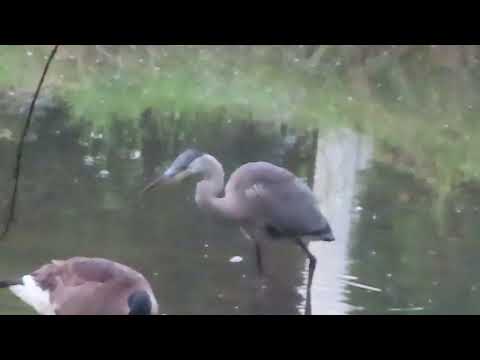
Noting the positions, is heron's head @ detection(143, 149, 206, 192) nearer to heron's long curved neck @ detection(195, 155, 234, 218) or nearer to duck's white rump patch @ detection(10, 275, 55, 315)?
heron's long curved neck @ detection(195, 155, 234, 218)

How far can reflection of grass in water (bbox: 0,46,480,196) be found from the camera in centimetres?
682

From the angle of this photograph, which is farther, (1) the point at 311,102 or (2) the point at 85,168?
(1) the point at 311,102

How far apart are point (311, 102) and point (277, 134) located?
119 centimetres

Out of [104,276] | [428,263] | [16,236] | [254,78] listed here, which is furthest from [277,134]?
[104,276]

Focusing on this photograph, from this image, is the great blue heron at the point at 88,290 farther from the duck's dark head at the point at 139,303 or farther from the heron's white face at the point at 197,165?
the heron's white face at the point at 197,165

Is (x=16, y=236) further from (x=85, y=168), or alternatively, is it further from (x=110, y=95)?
(x=110, y=95)

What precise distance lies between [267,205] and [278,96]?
3.88 m

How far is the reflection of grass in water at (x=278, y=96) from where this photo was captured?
22.4 ft

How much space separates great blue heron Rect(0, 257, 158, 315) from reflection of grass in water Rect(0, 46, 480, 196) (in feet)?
10.4

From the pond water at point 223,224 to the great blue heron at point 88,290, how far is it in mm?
196

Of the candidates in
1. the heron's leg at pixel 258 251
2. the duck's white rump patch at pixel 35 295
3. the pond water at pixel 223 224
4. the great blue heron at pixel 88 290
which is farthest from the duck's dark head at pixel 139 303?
the heron's leg at pixel 258 251

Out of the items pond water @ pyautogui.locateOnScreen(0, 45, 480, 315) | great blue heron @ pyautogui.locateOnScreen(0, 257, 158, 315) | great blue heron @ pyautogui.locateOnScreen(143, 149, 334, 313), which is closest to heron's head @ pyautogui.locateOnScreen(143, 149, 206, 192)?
great blue heron @ pyautogui.locateOnScreen(143, 149, 334, 313)

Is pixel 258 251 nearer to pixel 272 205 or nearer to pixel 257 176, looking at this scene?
pixel 272 205

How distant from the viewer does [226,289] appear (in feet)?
12.8
